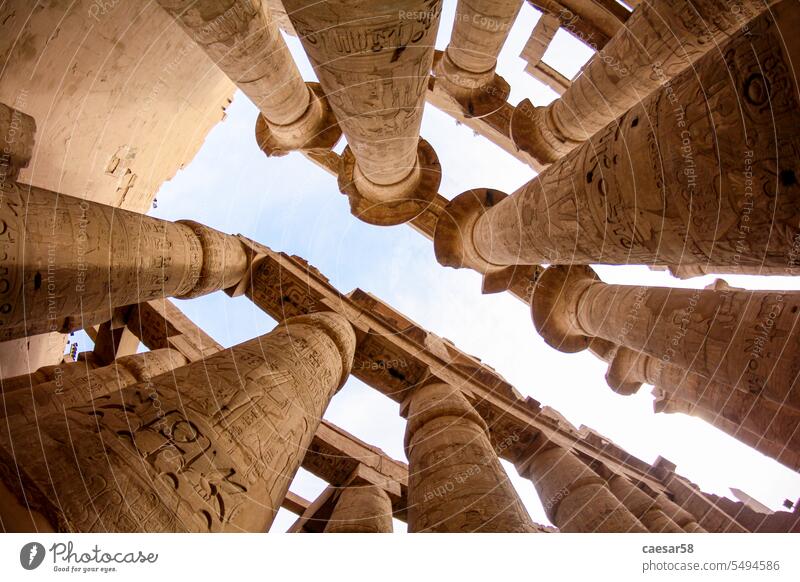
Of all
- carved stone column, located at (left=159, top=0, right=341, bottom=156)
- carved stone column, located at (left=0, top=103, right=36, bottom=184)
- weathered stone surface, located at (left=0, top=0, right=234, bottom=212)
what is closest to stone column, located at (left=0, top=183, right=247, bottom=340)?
carved stone column, located at (left=0, top=103, right=36, bottom=184)

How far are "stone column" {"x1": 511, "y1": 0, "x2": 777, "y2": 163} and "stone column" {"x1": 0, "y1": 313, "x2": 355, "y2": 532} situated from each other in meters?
6.17

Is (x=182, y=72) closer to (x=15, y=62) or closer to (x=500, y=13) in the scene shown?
(x=15, y=62)

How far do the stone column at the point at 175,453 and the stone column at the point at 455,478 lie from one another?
5.15ft


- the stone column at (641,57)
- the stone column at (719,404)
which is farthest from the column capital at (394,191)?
the stone column at (719,404)

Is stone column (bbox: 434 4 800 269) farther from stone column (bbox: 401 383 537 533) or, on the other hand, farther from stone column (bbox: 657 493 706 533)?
stone column (bbox: 657 493 706 533)

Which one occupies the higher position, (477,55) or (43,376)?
(477,55)

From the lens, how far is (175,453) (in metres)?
2.68

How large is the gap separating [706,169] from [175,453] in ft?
11.9

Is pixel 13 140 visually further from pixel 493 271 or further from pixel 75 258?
pixel 493 271

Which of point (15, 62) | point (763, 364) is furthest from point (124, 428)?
point (763, 364)

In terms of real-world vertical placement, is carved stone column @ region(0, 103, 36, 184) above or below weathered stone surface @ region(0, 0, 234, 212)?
below

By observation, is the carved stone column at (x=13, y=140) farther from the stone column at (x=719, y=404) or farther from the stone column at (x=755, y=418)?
the stone column at (x=755, y=418)
